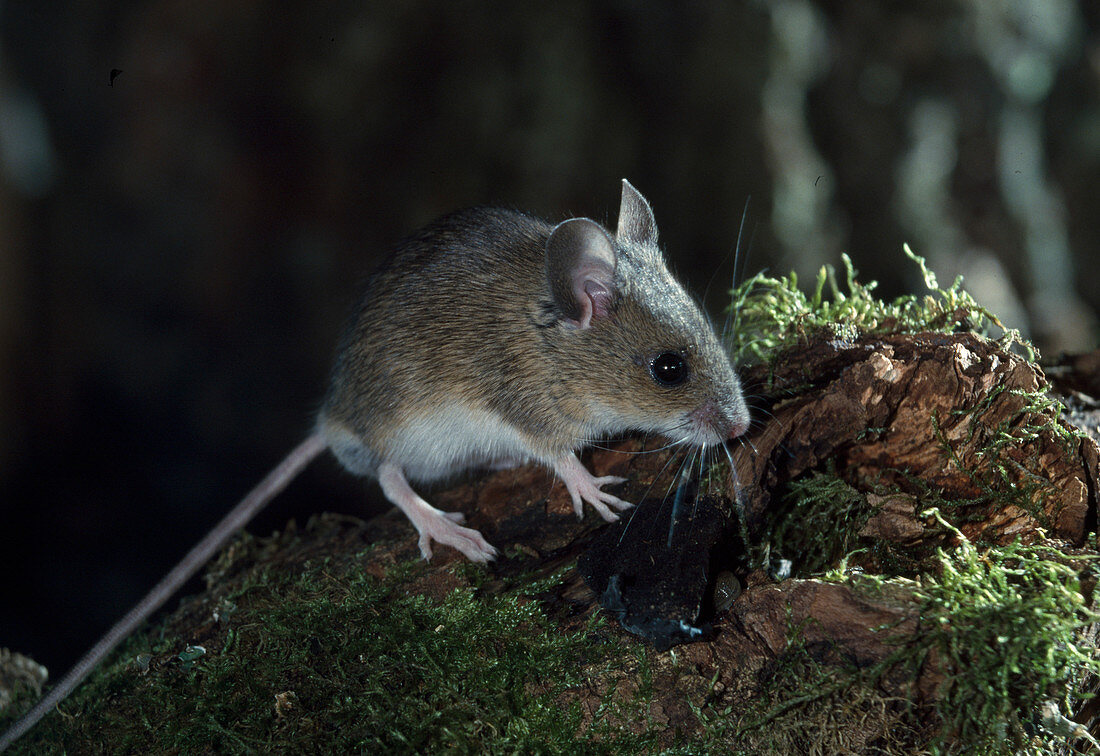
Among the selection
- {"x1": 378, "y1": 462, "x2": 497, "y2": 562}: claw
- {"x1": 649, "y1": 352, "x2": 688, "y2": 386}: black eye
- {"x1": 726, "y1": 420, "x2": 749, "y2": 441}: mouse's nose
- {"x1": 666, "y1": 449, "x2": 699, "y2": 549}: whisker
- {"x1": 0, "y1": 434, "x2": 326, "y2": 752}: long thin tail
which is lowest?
{"x1": 0, "y1": 434, "x2": 326, "y2": 752}: long thin tail

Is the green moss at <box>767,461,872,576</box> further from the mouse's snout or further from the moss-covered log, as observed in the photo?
the mouse's snout

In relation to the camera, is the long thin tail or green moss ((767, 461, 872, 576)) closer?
green moss ((767, 461, 872, 576))

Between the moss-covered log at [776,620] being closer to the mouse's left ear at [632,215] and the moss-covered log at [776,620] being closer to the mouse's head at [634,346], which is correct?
the mouse's head at [634,346]

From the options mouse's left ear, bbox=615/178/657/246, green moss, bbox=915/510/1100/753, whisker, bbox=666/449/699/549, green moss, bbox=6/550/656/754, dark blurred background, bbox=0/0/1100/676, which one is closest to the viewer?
green moss, bbox=915/510/1100/753

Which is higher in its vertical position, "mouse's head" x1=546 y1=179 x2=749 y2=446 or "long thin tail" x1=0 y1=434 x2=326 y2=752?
"mouse's head" x1=546 y1=179 x2=749 y2=446

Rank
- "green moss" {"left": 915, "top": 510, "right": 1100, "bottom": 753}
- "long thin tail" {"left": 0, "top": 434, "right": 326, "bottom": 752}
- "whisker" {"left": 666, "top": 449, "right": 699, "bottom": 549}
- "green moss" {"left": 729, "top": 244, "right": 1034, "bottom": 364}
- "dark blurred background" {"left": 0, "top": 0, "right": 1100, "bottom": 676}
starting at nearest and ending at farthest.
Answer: "green moss" {"left": 915, "top": 510, "right": 1100, "bottom": 753}
"whisker" {"left": 666, "top": 449, "right": 699, "bottom": 549}
"long thin tail" {"left": 0, "top": 434, "right": 326, "bottom": 752}
"green moss" {"left": 729, "top": 244, "right": 1034, "bottom": 364}
"dark blurred background" {"left": 0, "top": 0, "right": 1100, "bottom": 676}

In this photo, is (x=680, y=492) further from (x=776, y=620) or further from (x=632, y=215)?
(x=632, y=215)

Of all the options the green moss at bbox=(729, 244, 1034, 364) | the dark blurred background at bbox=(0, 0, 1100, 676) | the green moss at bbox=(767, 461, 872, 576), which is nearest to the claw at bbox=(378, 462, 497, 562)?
the green moss at bbox=(767, 461, 872, 576)

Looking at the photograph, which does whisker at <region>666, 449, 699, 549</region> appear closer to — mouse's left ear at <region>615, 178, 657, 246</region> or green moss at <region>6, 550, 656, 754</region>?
green moss at <region>6, 550, 656, 754</region>

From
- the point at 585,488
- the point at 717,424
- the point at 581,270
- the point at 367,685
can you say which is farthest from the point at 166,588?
the point at 717,424

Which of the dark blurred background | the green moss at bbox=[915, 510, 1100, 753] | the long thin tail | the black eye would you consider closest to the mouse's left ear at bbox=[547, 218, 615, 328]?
the black eye
